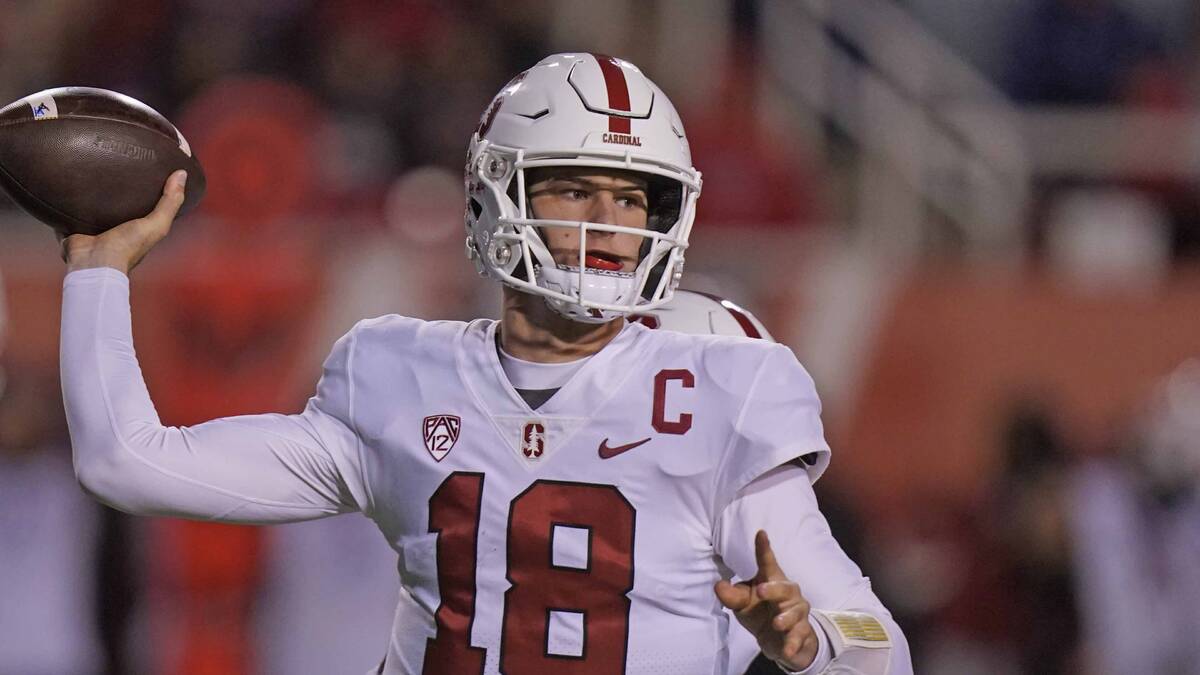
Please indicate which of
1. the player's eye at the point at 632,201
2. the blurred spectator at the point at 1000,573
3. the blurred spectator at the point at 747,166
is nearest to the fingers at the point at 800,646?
the player's eye at the point at 632,201

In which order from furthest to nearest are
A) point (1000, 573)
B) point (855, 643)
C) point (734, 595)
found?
point (1000, 573)
point (855, 643)
point (734, 595)

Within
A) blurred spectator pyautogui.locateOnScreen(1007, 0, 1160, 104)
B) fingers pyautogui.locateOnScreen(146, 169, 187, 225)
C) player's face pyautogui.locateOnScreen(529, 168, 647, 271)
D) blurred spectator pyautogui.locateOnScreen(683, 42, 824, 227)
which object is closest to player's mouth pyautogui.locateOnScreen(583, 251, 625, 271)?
player's face pyautogui.locateOnScreen(529, 168, 647, 271)

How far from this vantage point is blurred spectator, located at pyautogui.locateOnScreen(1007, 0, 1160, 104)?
5.59 meters

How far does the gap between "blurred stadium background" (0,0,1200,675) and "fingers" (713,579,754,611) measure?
2.62 metres

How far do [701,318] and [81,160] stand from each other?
3.15ft

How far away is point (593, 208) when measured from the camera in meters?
2.17

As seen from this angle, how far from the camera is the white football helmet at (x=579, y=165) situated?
210cm

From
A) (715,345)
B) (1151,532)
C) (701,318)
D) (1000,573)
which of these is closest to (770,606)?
(715,345)

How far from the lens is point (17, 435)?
14.7 feet

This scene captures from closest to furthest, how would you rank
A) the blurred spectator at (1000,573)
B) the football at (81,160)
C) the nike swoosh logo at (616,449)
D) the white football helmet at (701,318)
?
the nike swoosh logo at (616,449), the football at (81,160), the white football helmet at (701,318), the blurred spectator at (1000,573)

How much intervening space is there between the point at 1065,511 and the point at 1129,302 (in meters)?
0.65

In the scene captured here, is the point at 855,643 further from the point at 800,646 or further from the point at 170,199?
the point at 170,199

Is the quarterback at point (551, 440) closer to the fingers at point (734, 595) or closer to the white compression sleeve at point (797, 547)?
the white compression sleeve at point (797, 547)

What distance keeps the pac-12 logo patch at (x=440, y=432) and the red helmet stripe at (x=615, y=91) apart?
414 millimetres
